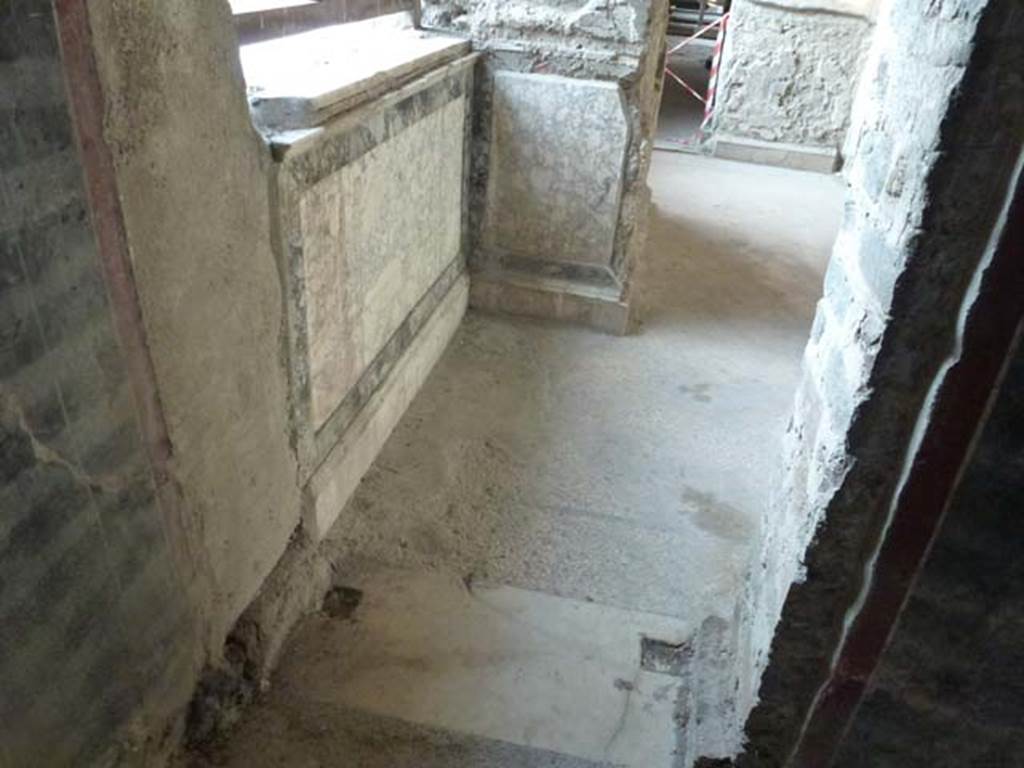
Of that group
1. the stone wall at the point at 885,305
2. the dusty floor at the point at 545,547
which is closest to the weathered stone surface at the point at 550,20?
the dusty floor at the point at 545,547

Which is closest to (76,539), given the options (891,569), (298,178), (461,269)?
(298,178)

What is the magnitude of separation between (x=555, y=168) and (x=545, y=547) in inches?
73.3

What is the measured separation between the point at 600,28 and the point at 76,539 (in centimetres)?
288

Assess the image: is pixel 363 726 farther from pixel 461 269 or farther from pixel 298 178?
pixel 461 269

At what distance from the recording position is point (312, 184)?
1.96 meters

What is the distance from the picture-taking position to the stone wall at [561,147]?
3.34 meters

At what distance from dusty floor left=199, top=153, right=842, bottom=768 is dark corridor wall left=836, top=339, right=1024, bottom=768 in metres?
0.59

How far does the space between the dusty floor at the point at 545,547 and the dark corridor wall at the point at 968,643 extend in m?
0.59

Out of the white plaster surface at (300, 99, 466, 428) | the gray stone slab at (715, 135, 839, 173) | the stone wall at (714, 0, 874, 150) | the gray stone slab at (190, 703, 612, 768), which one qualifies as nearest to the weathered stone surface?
the white plaster surface at (300, 99, 466, 428)

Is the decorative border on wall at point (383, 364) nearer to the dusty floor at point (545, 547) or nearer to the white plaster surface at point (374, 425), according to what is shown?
the white plaster surface at point (374, 425)

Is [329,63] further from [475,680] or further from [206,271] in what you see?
[475,680]

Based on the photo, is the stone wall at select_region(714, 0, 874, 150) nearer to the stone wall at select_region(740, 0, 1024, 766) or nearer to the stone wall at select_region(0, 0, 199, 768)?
the stone wall at select_region(740, 0, 1024, 766)

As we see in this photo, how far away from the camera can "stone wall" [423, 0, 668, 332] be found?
3.34 metres

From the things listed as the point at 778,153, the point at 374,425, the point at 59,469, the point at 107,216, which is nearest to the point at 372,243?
the point at 374,425
